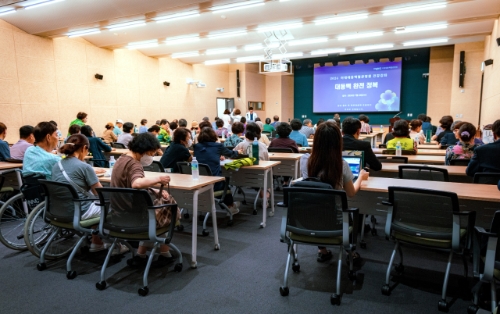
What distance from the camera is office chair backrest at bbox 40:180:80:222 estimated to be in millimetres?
2689

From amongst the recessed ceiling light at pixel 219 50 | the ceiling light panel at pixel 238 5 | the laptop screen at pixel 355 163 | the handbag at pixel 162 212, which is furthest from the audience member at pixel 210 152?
the recessed ceiling light at pixel 219 50

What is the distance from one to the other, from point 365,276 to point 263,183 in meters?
1.71

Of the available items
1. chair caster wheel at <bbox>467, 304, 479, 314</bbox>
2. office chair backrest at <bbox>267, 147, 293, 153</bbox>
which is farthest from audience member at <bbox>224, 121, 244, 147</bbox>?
chair caster wheel at <bbox>467, 304, 479, 314</bbox>

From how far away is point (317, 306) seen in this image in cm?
231

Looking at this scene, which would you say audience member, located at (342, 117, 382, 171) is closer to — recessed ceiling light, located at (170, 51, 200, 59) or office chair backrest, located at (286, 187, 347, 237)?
office chair backrest, located at (286, 187, 347, 237)

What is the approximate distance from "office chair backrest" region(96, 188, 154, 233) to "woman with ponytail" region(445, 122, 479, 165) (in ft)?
11.4

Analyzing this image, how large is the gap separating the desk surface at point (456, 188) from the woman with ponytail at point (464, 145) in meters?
1.22

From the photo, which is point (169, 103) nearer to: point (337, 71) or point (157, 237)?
point (337, 71)

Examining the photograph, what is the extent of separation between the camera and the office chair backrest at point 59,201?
8.82 feet

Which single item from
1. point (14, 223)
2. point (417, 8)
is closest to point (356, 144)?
point (14, 223)

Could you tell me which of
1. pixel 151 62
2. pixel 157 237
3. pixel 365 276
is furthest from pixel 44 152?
pixel 151 62

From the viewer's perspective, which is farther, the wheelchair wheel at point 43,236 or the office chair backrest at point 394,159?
the office chair backrest at point 394,159

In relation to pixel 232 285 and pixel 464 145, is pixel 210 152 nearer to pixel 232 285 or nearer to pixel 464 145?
pixel 232 285

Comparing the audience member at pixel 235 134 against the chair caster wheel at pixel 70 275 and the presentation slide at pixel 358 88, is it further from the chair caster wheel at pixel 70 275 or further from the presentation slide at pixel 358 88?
the presentation slide at pixel 358 88
